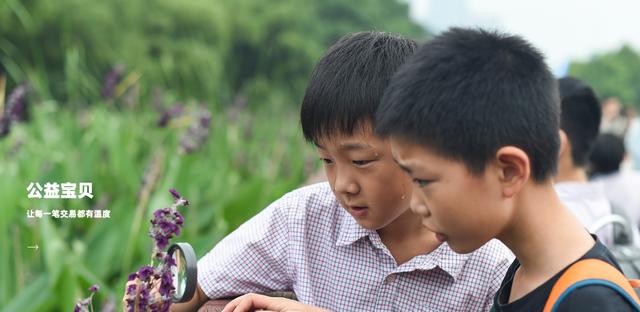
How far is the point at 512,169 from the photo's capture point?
1238 mm

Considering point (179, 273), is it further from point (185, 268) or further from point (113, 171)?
point (113, 171)

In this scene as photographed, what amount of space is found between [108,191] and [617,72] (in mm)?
49061

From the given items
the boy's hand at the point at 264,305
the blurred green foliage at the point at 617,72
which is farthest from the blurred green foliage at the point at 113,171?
the blurred green foliage at the point at 617,72

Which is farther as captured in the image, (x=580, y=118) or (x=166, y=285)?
(x=580, y=118)

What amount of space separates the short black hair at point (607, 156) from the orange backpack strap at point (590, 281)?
2.98 metres

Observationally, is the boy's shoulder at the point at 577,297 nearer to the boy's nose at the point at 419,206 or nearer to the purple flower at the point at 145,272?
the boy's nose at the point at 419,206

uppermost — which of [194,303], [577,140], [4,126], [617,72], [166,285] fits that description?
[617,72]

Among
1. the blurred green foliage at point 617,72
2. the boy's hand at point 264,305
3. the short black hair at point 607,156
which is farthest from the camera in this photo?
the blurred green foliage at point 617,72

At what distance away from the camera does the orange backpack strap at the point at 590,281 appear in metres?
1.17

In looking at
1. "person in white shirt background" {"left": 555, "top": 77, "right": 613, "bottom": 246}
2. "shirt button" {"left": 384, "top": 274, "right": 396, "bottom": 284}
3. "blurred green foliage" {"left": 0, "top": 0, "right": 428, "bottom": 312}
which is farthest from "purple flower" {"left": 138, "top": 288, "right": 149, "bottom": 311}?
"person in white shirt background" {"left": 555, "top": 77, "right": 613, "bottom": 246}

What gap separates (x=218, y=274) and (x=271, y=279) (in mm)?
114

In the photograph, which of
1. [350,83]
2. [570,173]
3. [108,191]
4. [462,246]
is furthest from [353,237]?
[108,191]

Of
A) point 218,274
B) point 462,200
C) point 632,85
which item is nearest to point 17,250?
point 218,274

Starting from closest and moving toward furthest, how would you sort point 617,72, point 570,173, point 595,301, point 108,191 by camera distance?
1. point 595,301
2. point 570,173
3. point 108,191
4. point 617,72
